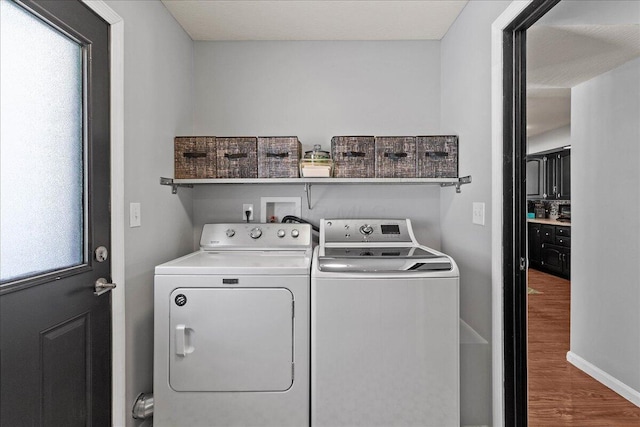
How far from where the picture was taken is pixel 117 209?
162cm

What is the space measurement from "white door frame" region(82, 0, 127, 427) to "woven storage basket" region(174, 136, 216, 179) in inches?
23.4

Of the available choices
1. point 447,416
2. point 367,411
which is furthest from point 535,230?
point 367,411

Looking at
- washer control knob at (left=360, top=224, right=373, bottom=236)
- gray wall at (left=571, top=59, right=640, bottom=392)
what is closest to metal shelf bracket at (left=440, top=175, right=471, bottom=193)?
washer control knob at (left=360, top=224, right=373, bottom=236)

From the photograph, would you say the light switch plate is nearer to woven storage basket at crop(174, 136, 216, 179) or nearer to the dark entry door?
the dark entry door

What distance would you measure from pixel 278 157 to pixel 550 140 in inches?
56.5

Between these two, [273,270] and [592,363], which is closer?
[592,363]

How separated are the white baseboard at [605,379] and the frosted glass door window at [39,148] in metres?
1.97

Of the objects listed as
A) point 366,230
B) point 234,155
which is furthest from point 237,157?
point 366,230

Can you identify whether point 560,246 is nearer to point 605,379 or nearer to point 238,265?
point 605,379

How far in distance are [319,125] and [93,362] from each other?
193cm

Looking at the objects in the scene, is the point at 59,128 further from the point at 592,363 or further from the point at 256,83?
the point at 592,363

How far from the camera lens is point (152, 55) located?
1.96 metres

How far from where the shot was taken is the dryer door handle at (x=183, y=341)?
67.1 inches

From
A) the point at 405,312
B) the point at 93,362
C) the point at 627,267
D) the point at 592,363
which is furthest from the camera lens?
the point at 405,312
